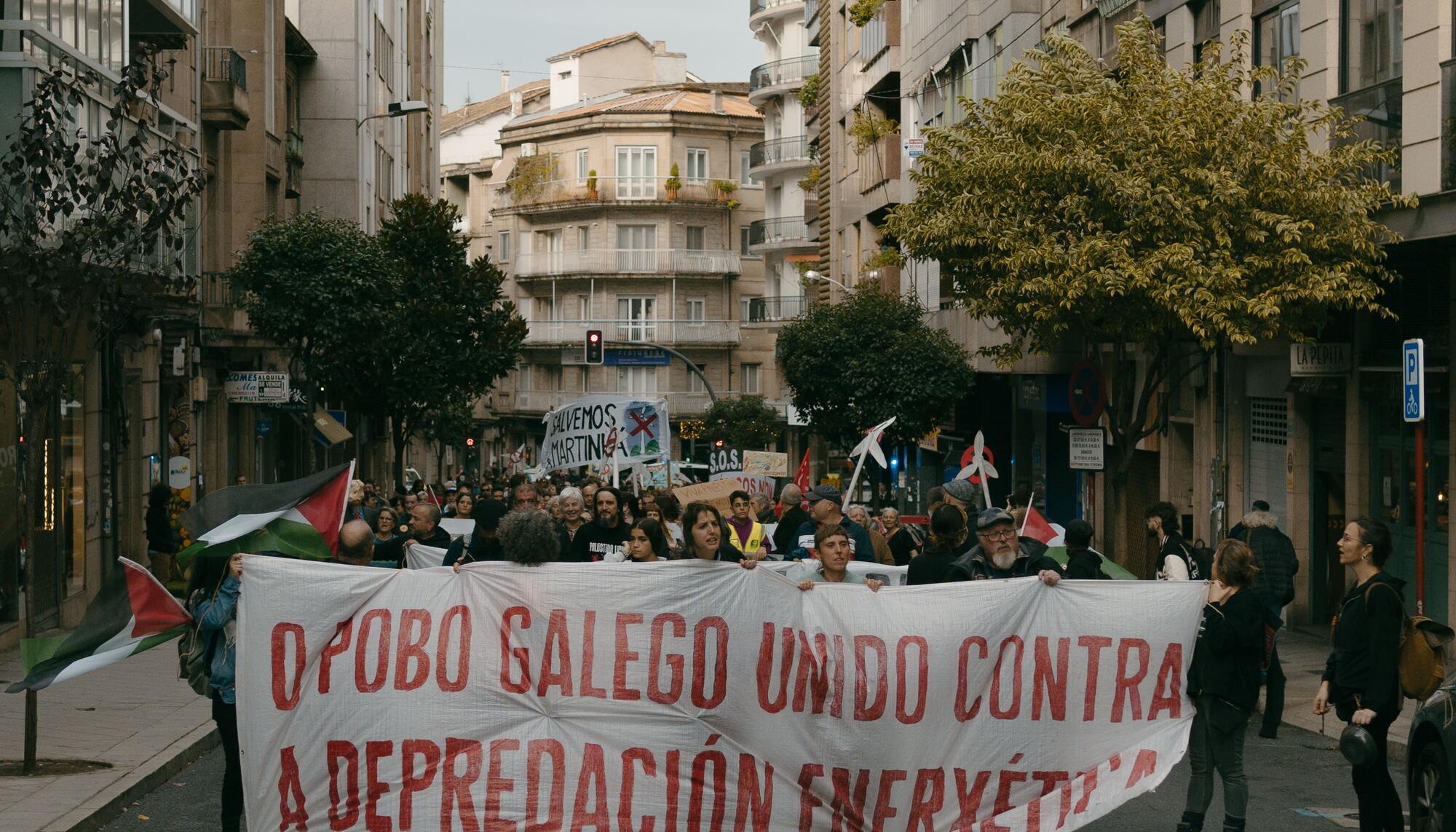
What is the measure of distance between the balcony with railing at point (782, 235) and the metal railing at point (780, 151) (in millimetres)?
2321

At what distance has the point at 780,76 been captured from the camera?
6888 centimetres

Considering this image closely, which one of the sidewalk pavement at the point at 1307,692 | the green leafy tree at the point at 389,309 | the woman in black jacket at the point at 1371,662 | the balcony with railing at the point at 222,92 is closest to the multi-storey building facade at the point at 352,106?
the green leafy tree at the point at 389,309

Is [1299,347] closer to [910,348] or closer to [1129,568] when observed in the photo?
[1129,568]

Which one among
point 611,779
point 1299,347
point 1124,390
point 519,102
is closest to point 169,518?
point 1124,390

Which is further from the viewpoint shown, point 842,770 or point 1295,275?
point 1295,275

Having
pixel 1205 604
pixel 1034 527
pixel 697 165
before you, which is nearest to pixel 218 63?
pixel 1034 527

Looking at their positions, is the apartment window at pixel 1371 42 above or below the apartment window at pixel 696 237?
below

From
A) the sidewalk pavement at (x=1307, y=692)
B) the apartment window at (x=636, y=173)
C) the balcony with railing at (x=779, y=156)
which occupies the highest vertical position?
the apartment window at (x=636, y=173)

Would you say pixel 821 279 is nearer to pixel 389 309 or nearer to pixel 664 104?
pixel 389 309

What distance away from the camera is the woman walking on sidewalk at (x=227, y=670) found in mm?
8859

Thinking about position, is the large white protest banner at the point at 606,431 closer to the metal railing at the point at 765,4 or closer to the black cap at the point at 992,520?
the black cap at the point at 992,520

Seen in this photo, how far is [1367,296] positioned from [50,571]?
1480 cm

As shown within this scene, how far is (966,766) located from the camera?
873cm

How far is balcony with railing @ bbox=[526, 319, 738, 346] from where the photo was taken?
82375 mm
